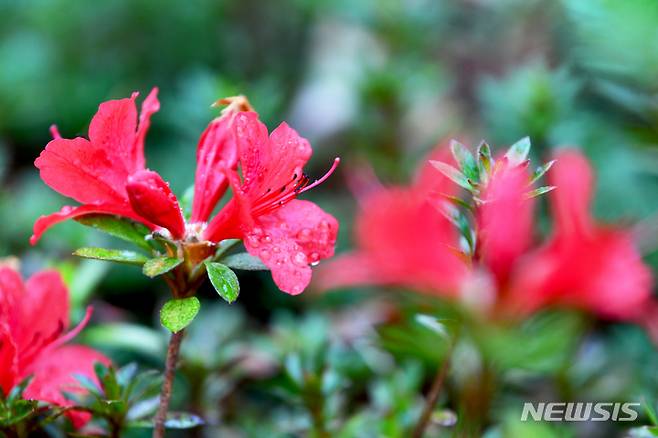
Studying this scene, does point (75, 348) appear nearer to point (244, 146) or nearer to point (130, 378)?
point (130, 378)

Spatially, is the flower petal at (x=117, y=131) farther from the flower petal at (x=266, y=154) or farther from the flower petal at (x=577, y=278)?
the flower petal at (x=577, y=278)

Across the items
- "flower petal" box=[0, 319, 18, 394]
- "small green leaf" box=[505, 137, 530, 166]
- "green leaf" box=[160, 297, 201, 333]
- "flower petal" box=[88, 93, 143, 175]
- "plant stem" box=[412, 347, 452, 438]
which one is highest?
"small green leaf" box=[505, 137, 530, 166]

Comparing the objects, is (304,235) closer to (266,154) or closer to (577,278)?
(266,154)

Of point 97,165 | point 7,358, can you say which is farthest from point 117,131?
point 7,358

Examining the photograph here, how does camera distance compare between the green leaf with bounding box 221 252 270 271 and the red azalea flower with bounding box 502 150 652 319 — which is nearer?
the green leaf with bounding box 221 252 270 271

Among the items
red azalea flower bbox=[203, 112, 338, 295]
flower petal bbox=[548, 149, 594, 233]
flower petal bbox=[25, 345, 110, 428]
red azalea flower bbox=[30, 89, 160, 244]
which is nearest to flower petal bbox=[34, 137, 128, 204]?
red azalea flower bbox=[30, 89, 160, 244]

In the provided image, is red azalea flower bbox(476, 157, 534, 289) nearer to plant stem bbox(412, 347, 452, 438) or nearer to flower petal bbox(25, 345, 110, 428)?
plant stem bbox(412, 347, 452, 438)
